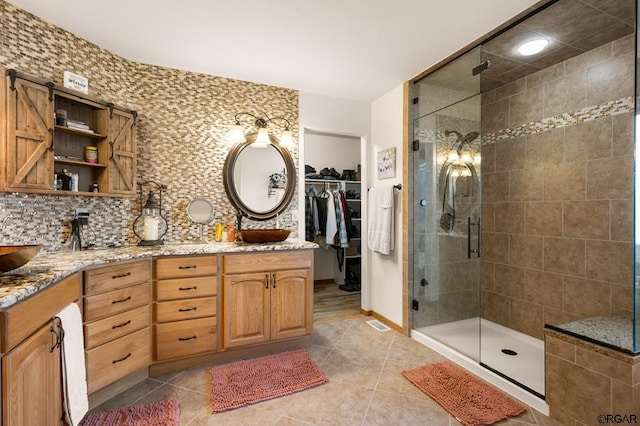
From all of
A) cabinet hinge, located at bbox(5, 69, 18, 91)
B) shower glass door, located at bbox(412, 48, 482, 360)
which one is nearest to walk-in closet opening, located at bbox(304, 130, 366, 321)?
shower glass door, located at bbox(412, 48, 482, 360)

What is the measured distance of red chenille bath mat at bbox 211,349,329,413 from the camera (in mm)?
2000

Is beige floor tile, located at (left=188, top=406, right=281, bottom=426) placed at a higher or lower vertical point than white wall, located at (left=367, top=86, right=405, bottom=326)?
lower

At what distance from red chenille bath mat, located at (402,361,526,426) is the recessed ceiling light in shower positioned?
2482 millimetres

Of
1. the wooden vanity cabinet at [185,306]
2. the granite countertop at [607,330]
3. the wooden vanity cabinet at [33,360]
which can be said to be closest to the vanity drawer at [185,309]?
the wooden vanity cabinet at [185,306]

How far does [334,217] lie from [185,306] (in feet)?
8.37

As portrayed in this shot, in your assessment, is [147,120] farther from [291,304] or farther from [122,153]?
[291,304]

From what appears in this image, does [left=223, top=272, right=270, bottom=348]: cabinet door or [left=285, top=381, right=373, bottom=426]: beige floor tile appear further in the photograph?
[left=223, top=272, right=270, bottom=348]: cabinet door

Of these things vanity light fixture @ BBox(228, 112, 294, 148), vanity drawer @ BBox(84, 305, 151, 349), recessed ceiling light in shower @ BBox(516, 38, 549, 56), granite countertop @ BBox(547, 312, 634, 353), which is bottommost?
vanity drawer @ BBox(84, 305, 151, 349)

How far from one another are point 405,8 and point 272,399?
2.61 m

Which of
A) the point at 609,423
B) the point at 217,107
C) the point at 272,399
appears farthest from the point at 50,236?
the point at 609,423

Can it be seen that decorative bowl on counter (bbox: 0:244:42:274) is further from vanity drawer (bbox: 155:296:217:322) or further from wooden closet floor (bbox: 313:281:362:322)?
wooden closet floor (bbox: 313:281:362:322)

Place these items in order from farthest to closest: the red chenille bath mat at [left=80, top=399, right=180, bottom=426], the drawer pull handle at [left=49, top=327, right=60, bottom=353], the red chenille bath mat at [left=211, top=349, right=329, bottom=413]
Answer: the red chenille bath mat at [left=211, top=349, right=329, bottom=413], the red chenille bath mat at [left=80, top=399, right=180, bottom=426], the drawer pull handle at [left=49, top=327, right=60, bottom=353]

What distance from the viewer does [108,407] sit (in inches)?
75.8

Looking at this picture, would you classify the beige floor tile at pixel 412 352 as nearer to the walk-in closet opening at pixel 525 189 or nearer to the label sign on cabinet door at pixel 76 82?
the walk-in closet opening at pixel 525 189
